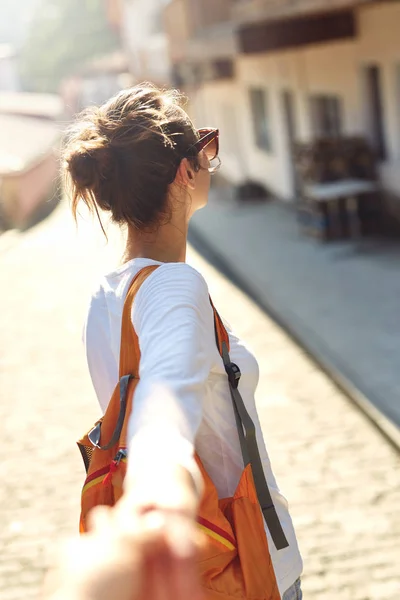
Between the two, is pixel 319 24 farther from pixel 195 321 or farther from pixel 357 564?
pixel 195 321

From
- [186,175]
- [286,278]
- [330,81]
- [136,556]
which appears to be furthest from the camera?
[330,81]

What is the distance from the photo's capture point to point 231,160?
23766 millimetres

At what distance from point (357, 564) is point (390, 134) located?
8.98 metres

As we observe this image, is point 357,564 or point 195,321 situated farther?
point 357,564

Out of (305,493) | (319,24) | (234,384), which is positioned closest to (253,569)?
(234,384)

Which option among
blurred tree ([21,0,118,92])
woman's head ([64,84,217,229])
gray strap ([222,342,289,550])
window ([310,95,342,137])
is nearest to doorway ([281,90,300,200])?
window ([310,95,342,137])

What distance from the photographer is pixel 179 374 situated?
1.33 m

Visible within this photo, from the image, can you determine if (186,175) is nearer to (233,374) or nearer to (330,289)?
(233,374)

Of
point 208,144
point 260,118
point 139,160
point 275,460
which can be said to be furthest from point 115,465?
point 260,118

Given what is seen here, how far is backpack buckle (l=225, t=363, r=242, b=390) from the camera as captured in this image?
1723 millimetres

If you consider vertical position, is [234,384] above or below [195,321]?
below

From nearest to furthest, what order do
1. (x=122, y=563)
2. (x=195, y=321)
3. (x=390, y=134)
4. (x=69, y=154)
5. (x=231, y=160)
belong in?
(x=122, y=563) < (x=195, y=321) < (x=69, y=154) < (x=390, y=134) < (x=231, y=160)

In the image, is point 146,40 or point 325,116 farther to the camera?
point 146,40

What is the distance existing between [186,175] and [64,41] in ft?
252
